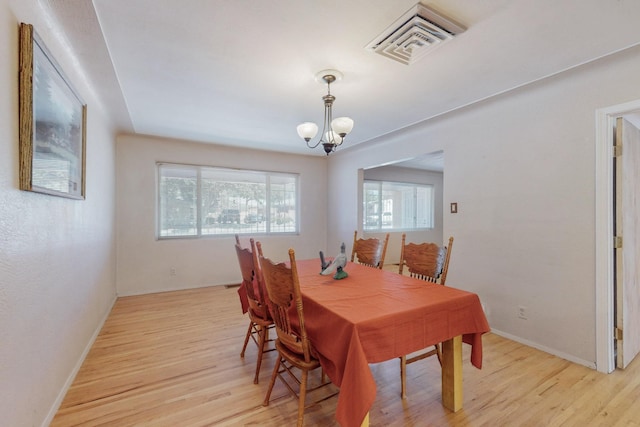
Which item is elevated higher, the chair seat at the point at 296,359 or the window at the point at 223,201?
the window at the point at 223,201

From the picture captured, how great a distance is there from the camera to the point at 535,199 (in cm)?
264

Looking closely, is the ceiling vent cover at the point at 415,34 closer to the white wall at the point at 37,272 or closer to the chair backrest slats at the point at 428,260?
the chair backrest slats at the point at 428,260

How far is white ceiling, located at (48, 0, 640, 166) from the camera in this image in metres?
1.64

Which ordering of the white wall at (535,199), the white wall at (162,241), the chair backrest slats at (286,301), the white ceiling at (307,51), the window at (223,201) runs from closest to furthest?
the chair backrest slats at (286,301), the white ceiling at (307,51), the white wall at (535,199), the white wall at (162,241), the window at (223,201)

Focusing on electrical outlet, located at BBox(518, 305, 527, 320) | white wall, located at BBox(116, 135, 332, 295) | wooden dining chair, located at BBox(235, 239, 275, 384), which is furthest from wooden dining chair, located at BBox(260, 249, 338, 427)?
white wall, located at BBox(116, 135, 332, 295)

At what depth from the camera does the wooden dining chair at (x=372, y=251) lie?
2795mm

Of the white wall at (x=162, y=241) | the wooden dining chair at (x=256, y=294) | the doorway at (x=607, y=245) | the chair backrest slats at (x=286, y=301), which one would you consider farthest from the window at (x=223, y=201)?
the doorway at (x=607, y=245)

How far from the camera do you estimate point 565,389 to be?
2.00 m

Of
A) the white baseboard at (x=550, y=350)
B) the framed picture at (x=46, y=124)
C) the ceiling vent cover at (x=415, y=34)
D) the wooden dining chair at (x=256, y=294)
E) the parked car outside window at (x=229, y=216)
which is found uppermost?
the ceiling vent cover at (x=415, y=34)

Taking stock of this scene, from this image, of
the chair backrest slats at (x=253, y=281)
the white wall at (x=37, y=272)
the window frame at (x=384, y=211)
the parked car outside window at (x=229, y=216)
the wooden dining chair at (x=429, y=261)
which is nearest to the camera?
the white wall at (x=37, y=272)

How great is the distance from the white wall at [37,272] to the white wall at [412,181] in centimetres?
487

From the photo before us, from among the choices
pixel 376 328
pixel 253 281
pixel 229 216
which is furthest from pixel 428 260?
pixel 229 216

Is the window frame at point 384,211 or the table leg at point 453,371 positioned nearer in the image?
the table leg at point 453,371

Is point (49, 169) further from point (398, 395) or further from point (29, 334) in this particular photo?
point (398, 395)
